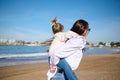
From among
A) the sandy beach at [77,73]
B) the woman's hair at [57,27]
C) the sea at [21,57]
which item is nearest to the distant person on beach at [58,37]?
the woman's hair at [57,27]

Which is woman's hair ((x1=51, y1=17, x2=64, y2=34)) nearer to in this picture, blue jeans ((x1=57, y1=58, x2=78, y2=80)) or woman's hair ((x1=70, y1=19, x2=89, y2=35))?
woman's hair ((x1=70, y1=19, x2=89, y2=35))

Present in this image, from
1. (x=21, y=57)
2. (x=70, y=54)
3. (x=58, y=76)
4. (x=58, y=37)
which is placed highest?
(x=58, y=37)

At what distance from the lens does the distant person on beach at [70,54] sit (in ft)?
5.28

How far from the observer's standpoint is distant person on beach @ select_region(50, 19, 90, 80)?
161cm

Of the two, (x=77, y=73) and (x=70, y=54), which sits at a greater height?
(x=70, y=54)

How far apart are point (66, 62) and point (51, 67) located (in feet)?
0.41

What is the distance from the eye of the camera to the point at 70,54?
1627 mm

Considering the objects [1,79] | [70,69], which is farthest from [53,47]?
[1,79]

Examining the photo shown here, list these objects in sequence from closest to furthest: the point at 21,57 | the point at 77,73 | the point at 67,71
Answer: the point at 67,71, the point at 77,73, the point at 21,57

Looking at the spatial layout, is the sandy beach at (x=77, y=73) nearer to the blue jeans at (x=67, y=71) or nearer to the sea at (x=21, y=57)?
the sea at (x=21, y=57)

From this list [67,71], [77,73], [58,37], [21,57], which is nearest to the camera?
[67,71]

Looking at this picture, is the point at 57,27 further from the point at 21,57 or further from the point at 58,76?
the point at 21,57

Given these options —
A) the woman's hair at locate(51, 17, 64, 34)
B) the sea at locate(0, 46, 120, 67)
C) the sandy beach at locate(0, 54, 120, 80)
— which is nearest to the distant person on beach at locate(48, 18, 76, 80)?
the woman's hair at locate(51, 17, 64, 34)

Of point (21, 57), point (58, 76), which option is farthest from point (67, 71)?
point (21, 57)
